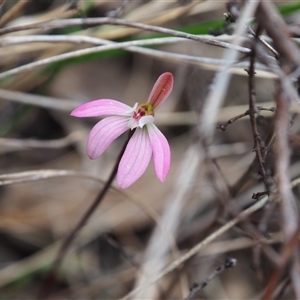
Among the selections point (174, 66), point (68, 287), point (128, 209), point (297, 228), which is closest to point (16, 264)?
point (68, 287)

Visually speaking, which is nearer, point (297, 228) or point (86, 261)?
point (297, 228)

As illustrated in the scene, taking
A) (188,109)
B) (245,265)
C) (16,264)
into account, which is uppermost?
(188,109)

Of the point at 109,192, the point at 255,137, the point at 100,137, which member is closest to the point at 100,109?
the point at 100,137

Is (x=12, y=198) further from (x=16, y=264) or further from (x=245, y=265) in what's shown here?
(x=245, y=265)

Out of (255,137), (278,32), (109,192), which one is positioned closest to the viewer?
(278,32)

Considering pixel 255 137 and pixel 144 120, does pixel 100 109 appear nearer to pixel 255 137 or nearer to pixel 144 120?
pixel 144 120

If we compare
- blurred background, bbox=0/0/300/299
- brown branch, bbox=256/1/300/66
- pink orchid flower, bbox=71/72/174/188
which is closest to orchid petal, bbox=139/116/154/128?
pink orchid flower, bbox=71/72/174/188

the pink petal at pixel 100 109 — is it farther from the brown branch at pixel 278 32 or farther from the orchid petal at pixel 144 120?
the brown branch at pixel 278 32
